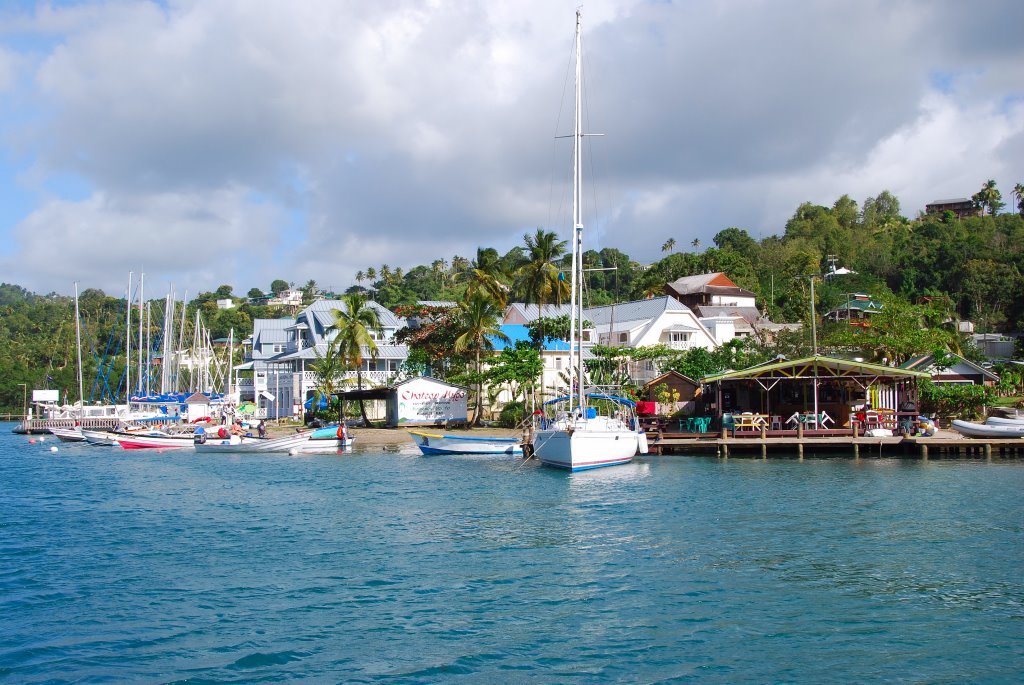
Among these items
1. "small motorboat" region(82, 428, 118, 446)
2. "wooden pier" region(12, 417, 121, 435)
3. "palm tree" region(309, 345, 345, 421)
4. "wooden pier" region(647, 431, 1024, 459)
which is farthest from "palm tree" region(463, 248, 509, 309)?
"wooden pier" region(12, 417, 121, 435)

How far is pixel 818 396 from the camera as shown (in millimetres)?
49562

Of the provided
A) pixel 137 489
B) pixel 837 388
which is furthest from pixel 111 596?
pixel 837 388

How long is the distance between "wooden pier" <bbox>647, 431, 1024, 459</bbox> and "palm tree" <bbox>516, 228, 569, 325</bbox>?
56.8 ft

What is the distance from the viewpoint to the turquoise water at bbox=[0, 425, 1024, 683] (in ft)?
46.7

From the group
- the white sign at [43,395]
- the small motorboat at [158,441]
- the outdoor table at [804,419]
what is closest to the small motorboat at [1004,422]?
the outdoor table at [804,419]

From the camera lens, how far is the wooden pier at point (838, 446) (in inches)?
1689

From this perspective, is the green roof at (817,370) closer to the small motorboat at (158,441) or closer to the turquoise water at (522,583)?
the turquoise water at (522,583)

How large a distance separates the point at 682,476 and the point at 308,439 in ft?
74.9

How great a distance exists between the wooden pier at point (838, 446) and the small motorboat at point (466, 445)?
23.4 feet

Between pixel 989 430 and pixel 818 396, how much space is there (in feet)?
28.4

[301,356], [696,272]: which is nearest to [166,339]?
[301,356]

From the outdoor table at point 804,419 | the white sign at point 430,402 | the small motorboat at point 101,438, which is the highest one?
the white sign at point 430,402

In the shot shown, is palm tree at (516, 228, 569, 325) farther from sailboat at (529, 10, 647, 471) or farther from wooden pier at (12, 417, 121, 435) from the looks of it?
wooden pier at (12, 417, 121, 435)

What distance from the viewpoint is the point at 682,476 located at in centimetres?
3647
